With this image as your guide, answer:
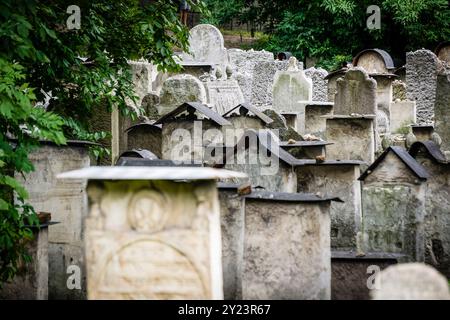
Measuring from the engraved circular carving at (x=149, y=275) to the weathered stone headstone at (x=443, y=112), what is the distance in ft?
28.7

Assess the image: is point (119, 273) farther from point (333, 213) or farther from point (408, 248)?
point (333, 213)

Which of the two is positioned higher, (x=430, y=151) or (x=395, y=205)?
(x=430, y=151)

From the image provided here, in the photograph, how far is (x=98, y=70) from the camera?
33.8 ft

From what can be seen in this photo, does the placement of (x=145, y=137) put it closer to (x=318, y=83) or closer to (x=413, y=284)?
(x=413, y=284)

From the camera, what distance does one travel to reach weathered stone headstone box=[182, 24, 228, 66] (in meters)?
21.2

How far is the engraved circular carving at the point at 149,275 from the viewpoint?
5.22 meters

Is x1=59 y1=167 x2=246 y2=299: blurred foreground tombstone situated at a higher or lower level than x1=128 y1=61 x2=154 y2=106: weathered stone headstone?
lower

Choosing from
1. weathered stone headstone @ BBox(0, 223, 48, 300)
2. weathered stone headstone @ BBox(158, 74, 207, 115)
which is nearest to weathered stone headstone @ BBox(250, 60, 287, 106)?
weathered stone headstone @ BBox(158, 74, 207, 115)

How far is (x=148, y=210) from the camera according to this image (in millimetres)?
5176

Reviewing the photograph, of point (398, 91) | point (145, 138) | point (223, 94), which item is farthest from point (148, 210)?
point (398, 91)

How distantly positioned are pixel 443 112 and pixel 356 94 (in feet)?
9.64

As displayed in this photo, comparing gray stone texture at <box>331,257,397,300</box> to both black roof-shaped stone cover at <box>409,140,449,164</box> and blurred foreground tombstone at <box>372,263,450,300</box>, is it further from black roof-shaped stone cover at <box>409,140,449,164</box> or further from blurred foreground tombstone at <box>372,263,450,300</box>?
blurred foreground tombstone at <box>372,263,450,300</box>

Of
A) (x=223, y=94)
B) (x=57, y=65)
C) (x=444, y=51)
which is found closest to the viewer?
(x=57, y=65)

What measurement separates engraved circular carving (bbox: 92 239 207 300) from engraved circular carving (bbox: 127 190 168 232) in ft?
0.30
